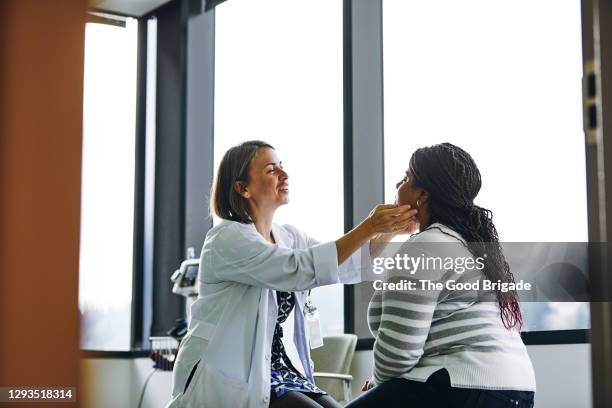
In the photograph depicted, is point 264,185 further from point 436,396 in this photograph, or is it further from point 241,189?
point 436,396

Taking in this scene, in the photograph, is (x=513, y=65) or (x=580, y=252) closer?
(x=580, y=252)

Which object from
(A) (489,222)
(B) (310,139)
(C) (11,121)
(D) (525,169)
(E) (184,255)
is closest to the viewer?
(A) (489,222)

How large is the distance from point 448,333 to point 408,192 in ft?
1.30

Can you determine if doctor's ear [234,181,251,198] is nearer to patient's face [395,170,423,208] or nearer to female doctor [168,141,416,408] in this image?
female doctor [168,141,416,408]

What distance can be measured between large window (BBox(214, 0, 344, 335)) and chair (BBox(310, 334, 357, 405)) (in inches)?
12.9

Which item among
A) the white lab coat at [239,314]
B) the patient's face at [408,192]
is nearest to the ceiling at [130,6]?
the white lab coat at [239,314]

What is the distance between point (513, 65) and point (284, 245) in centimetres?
108

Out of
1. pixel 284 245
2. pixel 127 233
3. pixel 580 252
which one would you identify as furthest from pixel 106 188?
pixel 580 252

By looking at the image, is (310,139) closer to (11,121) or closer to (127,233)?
(127,233)

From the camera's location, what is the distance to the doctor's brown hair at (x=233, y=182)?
2.14 metres

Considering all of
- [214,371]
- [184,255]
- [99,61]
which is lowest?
[214,371]

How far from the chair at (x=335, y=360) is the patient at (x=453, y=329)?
3.99ft

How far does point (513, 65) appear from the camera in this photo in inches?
103

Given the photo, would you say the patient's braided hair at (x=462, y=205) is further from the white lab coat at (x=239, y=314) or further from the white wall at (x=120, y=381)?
the white wall at (x=120, y=381)
